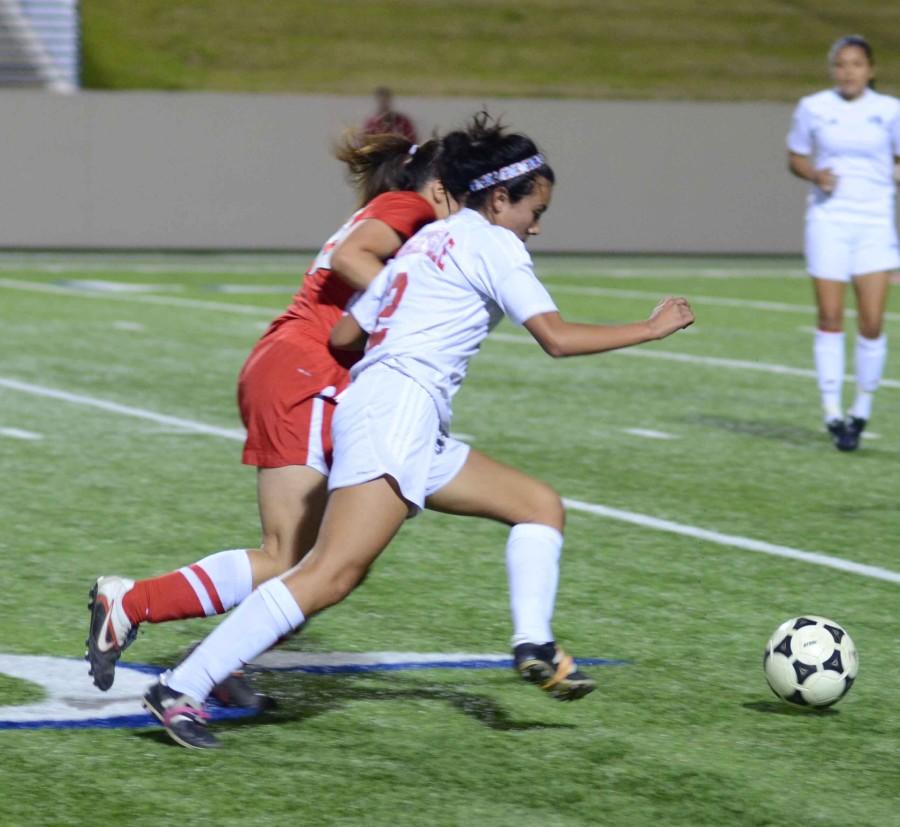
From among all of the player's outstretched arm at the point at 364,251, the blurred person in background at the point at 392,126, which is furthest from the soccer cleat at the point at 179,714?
the blurred person in background at the point at 392,126

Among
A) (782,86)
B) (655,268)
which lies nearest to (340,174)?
(655,268)

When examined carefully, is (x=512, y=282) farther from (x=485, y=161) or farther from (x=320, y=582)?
(x=320, y=582)

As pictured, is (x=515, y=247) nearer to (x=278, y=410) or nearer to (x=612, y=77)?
(x=278, y=410)

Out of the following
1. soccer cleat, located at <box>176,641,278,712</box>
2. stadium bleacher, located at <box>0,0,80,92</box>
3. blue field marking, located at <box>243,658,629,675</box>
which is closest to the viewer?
soccer cleat, located at <box>176,641,278,712</box>

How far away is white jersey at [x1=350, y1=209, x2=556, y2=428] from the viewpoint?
4832mm

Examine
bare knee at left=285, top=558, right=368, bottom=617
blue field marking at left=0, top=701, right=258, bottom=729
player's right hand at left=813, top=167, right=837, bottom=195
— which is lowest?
blue field marking at left=0, top=701, right=258, bottom=729

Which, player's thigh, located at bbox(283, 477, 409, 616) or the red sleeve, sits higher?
the red sleeve

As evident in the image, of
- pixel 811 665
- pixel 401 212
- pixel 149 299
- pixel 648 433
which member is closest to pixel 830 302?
pixel 648 433

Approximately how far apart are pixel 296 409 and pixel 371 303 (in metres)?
0.42

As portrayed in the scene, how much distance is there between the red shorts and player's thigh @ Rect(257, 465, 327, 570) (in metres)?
0.03

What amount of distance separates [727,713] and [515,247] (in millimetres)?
1469

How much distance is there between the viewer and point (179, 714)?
15.5ft

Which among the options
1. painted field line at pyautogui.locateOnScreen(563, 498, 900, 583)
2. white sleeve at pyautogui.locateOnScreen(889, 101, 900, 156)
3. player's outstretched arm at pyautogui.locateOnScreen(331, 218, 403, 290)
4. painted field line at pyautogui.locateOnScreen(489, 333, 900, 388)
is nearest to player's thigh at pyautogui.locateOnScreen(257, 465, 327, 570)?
player's outstretched arm at pyautogui.locateOnScreen(331, 218, 403, 290)

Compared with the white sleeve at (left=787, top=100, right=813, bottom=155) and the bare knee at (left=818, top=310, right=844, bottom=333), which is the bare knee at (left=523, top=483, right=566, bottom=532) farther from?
the white sleeve at (left=787, top=100, right=813, bottom=155)
